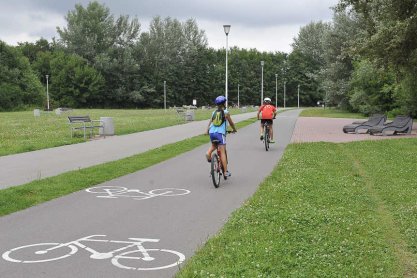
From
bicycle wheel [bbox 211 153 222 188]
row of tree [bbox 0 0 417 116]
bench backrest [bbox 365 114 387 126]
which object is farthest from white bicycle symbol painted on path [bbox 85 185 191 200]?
row of tree [bbox 0 0 417 116]

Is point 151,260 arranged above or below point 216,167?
below

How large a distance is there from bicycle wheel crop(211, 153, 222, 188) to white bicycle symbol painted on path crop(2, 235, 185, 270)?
376cm

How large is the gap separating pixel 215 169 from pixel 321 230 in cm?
387

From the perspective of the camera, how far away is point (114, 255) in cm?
522

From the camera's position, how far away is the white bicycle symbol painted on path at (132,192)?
8.59 metres

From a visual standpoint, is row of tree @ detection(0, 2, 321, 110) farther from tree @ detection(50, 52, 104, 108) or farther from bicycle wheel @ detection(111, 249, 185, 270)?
bicycle wheel @ detection(111, 249, 185, 270)

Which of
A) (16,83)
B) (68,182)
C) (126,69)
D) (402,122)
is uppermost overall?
(126,69)

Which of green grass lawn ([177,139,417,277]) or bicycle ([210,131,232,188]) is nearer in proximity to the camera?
green grass lawn ([177,139,417,277])

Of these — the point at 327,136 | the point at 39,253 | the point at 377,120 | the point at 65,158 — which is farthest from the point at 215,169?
the point at 377,120

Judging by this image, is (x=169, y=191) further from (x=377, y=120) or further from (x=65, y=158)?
(x=377, y=120)

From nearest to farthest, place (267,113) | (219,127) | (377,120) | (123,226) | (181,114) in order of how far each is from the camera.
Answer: (123,226), (219,127), (267,113), (377,120), (181,114)

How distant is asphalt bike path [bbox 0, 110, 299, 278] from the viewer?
493cm

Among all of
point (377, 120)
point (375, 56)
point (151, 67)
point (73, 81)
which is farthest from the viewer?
point (151, 67)

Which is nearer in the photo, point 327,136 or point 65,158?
point 65,158
